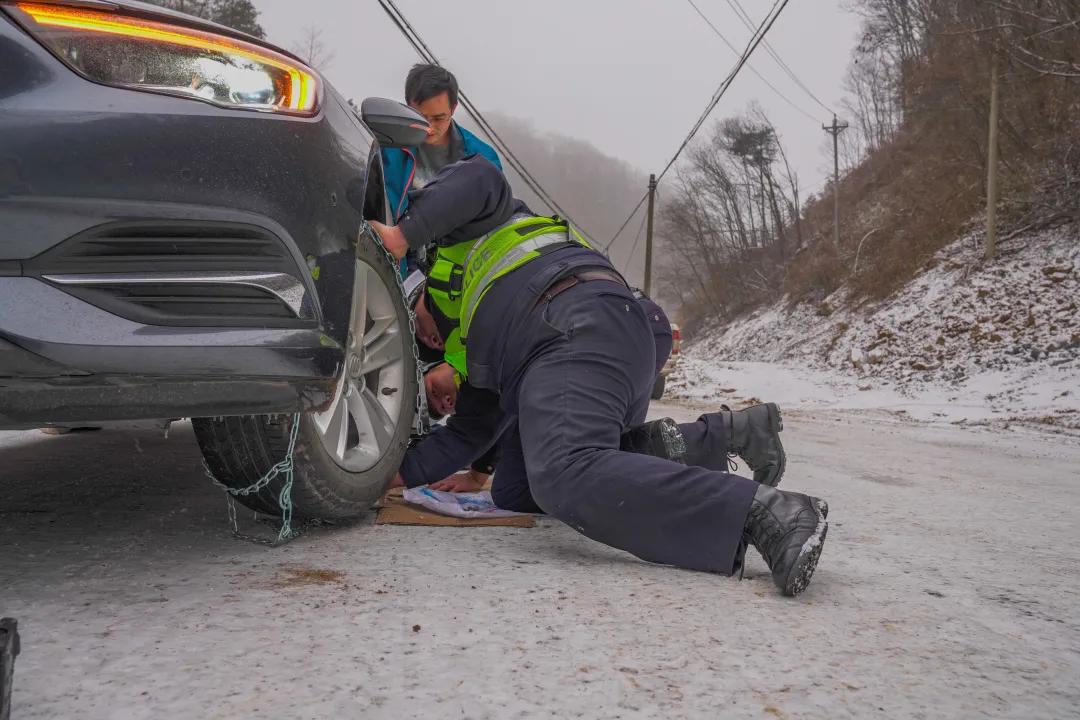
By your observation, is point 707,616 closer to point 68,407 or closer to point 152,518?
point 68,407

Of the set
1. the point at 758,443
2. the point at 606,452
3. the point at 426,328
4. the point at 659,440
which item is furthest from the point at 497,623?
the point at 426,328

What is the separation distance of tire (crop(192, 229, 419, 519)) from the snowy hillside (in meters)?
7.87

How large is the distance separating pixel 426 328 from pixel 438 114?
1.65 m

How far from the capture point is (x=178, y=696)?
108cm

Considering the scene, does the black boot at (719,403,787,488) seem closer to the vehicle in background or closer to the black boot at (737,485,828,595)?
the black boot at (737,485,828,595)

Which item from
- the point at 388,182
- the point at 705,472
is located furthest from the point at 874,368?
the point at 705,472

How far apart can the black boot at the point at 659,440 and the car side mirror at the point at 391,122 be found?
3.62ft

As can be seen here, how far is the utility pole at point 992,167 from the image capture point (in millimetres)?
15062

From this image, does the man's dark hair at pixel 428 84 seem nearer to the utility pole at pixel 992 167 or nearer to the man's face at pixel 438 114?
the man's face at pixel 438 114

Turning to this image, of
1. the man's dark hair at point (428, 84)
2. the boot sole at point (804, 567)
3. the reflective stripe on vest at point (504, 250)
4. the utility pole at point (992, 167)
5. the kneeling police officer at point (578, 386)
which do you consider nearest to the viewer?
the boot sole at point (804, 567)

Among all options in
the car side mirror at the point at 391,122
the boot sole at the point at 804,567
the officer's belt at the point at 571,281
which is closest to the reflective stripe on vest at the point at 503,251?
the officer's belt at the point at 571,281

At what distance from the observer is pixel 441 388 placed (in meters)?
2.82

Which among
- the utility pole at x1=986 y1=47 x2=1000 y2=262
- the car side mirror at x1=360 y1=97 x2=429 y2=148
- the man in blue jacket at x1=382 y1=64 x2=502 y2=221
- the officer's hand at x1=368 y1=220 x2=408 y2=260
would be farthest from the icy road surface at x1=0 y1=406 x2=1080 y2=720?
the utility pole at x1=986 y1=47 x2=1000 y2=262

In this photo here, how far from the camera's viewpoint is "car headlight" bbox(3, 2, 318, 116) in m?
1.36
